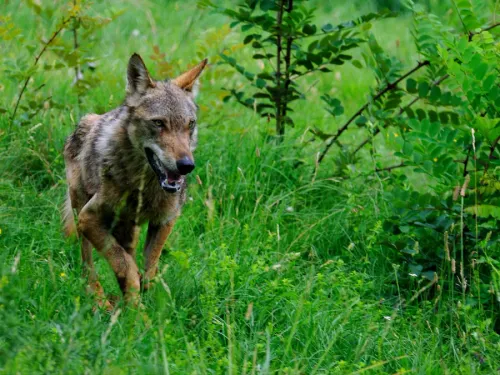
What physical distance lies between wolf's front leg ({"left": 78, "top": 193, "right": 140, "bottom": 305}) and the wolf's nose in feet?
1.97

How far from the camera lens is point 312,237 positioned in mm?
5949

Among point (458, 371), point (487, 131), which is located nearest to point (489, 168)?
point (487, 131)

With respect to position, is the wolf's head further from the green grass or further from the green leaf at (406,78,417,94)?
the green leaf at (406,78,417,94)

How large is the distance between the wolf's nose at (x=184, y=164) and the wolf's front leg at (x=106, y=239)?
0.60m

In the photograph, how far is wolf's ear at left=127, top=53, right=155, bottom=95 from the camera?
5.40 meters

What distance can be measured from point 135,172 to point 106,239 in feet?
1.53

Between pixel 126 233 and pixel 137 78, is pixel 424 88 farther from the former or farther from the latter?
pixel 126 233

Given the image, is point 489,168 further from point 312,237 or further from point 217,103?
point 217,103

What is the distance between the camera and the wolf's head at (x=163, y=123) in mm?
4996

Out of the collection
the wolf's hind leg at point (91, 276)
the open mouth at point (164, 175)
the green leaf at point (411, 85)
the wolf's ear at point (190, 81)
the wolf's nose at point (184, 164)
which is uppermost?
the wolf's ear at point (190, 81)

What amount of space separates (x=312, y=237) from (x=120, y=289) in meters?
1.55

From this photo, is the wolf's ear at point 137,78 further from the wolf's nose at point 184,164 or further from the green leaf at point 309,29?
the green leaf at point 309,29

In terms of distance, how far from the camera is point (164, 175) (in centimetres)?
507

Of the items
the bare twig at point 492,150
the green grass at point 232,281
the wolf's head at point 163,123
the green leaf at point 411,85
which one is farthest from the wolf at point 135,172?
the bare twig at point 492,150
